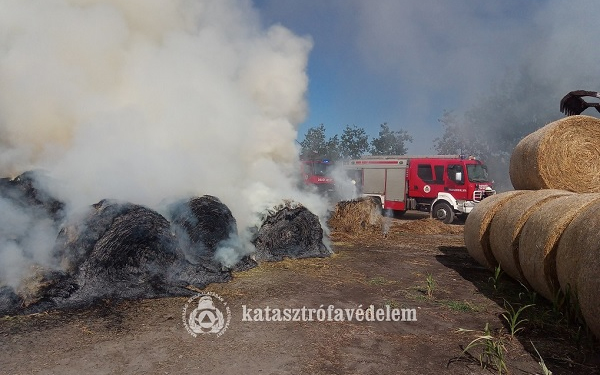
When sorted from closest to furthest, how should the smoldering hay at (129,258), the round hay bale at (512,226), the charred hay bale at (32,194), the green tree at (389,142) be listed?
the smoldering hay at (129,258) → the round hay bale at (512,226) → the charred hay bale at (32,194) → the green tree at (389,142)

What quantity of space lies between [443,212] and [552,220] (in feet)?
37.3

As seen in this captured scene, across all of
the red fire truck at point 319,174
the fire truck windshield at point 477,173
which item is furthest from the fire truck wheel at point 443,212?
the red fire truck at point 319,174

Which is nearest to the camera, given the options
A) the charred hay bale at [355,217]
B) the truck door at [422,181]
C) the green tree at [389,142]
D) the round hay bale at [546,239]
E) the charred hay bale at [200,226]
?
the round hay bale at [546,239]

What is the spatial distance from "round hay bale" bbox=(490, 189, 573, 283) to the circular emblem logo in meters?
4.57

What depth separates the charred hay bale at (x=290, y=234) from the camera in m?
8.70

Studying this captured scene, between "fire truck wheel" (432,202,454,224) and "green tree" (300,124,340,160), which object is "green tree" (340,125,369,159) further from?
"fire truck wheel" (432,202,454,224)

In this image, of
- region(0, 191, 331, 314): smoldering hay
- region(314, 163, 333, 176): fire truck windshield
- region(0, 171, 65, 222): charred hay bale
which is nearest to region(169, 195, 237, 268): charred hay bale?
region(0, 191, 331, 314): smoldering hay

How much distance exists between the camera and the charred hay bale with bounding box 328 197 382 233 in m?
12.7

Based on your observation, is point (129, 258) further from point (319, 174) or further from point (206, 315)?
point (319, 174)

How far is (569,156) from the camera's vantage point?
24.9 ft

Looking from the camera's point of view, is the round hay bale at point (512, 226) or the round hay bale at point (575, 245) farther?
the round hay bale at point (512, 226)

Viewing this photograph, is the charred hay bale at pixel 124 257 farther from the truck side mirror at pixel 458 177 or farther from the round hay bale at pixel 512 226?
the truck side mirror at pixel 458 177

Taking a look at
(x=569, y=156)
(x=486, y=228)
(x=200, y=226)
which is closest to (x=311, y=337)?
(x=200, y=226)

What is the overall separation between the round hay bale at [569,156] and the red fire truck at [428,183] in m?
8.40
